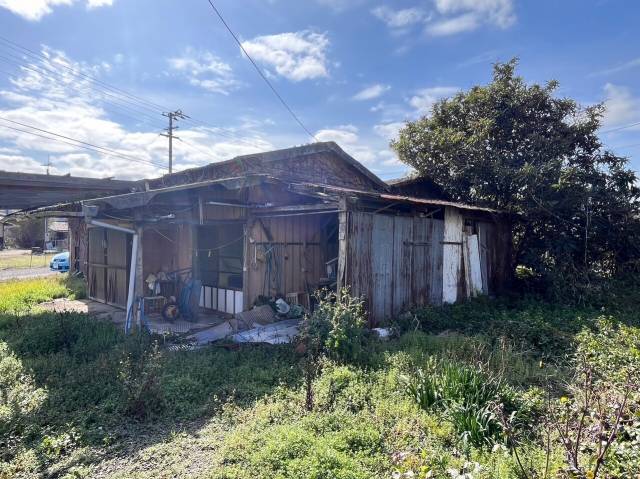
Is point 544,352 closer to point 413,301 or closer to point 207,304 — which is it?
point 413,301

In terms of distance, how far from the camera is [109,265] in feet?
33.3

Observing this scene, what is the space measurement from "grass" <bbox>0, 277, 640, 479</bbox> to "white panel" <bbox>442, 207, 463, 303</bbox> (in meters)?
2.80

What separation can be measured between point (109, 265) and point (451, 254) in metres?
9.00

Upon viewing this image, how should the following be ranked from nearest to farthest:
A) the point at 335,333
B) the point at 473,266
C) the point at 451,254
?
the point at 335,333 < the point at 451,254 < the point at 473,266

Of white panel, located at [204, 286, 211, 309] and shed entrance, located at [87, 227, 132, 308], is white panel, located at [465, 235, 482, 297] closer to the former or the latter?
white panel, located at [204, 286, 211, 309]

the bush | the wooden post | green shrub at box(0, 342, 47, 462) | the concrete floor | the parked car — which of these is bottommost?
green shrub at box(0, 342, 47, 462)

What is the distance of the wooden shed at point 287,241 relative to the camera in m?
7.09

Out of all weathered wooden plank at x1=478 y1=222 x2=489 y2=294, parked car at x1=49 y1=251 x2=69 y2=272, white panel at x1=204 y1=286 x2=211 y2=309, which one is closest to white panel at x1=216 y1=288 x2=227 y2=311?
white panel at x1=204 y1=286 x2=211 y2=309

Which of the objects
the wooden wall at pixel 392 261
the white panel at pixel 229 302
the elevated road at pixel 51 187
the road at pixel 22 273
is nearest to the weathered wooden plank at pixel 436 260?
the wooden wall at pixel 392 261

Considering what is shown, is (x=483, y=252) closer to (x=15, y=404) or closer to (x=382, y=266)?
(x=382, y=266)

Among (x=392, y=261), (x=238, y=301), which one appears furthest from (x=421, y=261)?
(x=238, y=301)

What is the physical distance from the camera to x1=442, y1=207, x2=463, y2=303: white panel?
375 inches

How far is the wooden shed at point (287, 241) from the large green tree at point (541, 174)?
46.7 inches

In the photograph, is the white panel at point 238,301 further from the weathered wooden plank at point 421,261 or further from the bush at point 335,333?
the weathered wooden plank at point 421,261
